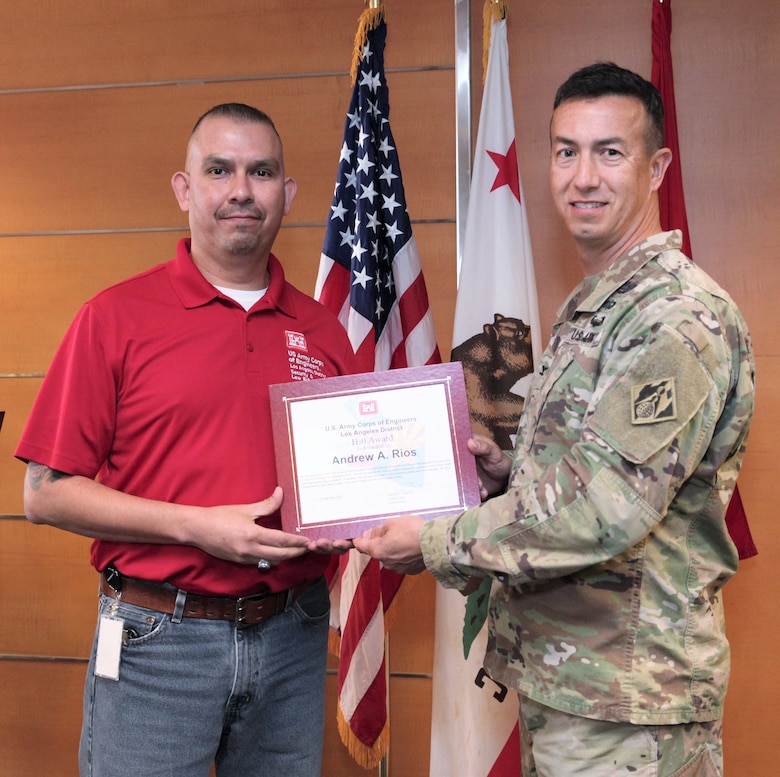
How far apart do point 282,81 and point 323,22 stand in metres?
0.24

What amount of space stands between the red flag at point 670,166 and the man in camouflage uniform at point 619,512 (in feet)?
3.43

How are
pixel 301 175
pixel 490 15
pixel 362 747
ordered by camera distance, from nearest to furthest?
pixel 362 747
pixel 490 15
pixel 301 175

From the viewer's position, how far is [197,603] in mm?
1651

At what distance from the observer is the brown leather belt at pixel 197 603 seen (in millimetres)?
1646

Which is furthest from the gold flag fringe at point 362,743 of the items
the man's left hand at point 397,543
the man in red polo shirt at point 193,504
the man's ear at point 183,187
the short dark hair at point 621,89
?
the short dark hair at point 621,89

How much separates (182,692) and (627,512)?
0.92 meters

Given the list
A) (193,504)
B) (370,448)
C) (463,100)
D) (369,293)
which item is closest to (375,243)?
(369,293)

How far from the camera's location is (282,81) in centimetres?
291

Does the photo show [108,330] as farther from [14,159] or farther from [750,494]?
[750,494]

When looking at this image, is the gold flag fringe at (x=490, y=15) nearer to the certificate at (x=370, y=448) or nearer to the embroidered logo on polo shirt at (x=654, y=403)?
the certificate at (x=370, y=448)

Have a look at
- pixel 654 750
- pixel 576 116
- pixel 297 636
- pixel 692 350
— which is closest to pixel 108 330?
pixel 297 636

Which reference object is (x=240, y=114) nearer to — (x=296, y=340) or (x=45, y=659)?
(x=296, y=340)

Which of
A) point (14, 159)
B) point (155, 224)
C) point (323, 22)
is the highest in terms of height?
point (323, 22)

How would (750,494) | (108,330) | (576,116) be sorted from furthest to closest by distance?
(750,494), (108,330), (576,116)
